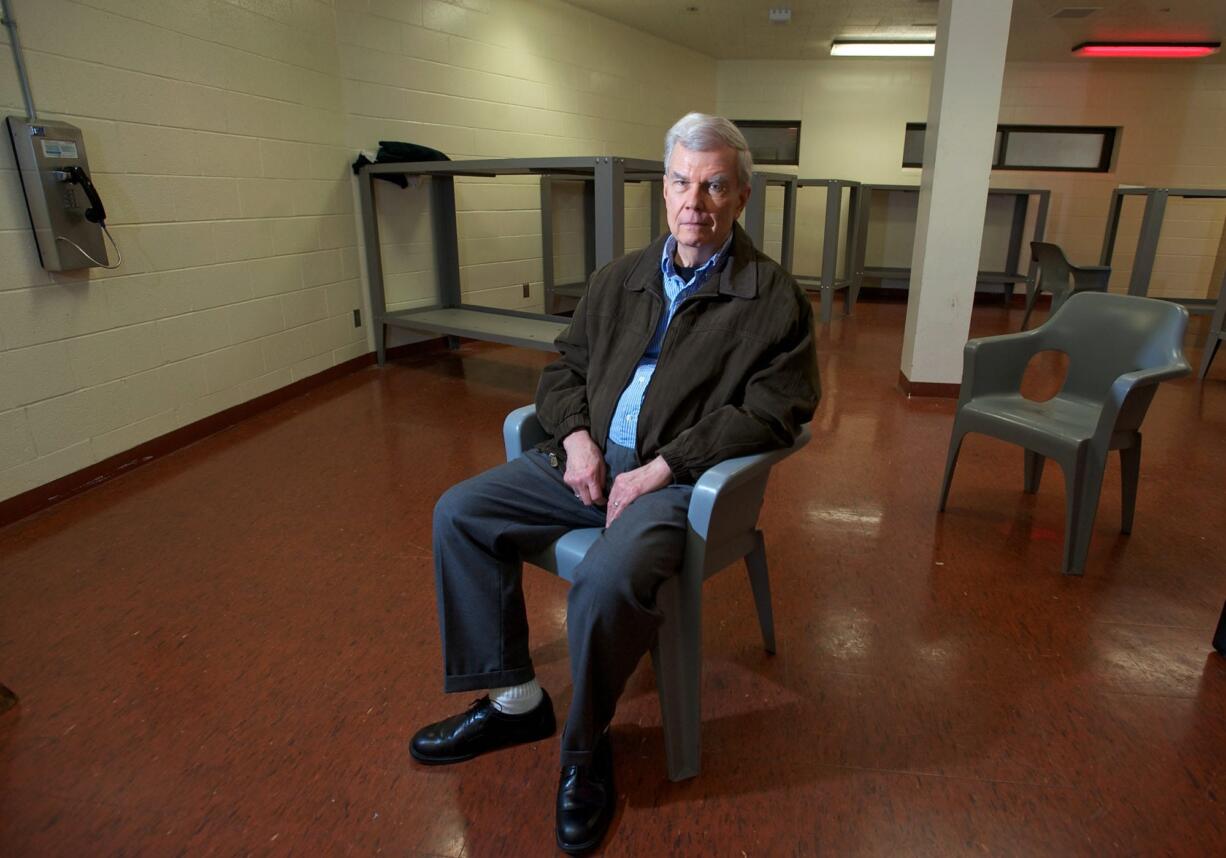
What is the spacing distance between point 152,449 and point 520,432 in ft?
6.96

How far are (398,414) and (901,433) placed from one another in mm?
2396

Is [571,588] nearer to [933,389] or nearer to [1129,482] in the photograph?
[1129,482]

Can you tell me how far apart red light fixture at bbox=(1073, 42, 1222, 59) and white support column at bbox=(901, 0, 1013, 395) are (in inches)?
149

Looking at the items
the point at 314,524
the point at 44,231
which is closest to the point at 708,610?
the point at 314,524

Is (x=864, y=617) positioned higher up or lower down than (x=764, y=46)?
lower down

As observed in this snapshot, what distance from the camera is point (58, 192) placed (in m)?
2.41

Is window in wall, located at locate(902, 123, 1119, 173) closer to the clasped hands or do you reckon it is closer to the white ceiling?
the white ceiling

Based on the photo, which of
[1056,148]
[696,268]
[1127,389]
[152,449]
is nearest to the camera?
[696,268]

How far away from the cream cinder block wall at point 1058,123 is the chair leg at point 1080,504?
625 cm

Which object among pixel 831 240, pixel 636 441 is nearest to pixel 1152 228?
pixel 831 240

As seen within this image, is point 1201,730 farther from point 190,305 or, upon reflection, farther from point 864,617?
point 190,305

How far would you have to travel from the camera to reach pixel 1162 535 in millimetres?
2338

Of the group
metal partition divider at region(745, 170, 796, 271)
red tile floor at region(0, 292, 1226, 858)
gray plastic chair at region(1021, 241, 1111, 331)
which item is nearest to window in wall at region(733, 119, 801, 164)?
metal partition divider at region(745, 170, 796, 271)

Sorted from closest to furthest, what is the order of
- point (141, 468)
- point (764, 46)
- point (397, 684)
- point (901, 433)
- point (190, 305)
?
1. point (397, 684)
2. point (141, 468)
3. point (190, 305)
4. point (901, 433)
5. point (764, 46)
